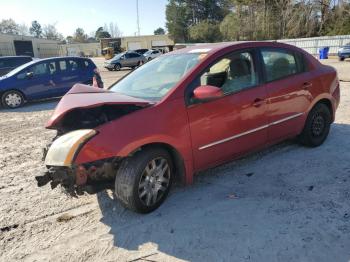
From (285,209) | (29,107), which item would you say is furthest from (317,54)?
(285,209)

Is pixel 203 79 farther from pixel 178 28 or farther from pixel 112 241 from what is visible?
pixel 178 28

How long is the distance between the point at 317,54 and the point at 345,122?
29333 mm

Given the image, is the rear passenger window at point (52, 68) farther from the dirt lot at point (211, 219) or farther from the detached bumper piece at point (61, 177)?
the detached bumper piece at point (61, 177)

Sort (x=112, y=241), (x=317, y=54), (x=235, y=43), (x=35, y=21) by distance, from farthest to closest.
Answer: (x=35, y=21) → (x=317, y=54) → (x=235, y=43) → (x=112, y=241)

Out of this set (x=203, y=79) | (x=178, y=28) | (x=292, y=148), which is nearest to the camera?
(x=203, y=79)

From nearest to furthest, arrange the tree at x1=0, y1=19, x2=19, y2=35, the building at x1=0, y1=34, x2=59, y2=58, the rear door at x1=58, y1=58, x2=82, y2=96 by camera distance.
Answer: the rear door at x1=58, y1=58, x2=82, y2=96 < the building at x1=0, y1=34, x2=59, y2=58 < the tree at x1=0, y1=19, x2=19, y2=35

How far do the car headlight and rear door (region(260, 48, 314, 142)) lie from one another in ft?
8.07

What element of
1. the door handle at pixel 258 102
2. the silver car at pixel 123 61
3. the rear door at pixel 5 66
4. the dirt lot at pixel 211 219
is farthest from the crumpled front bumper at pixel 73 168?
the silver car at pixel 123 61

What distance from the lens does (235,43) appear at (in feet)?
14.9

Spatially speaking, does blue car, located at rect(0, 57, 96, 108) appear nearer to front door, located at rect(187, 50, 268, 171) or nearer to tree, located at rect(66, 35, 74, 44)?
front door, located at rect(187, 50, 268, 171)

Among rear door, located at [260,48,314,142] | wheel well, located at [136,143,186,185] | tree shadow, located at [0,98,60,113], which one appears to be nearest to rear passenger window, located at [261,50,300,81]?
rear door, located at [260,48,314,142]

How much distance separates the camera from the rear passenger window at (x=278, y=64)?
15.5 feet

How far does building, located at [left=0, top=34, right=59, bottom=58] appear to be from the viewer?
146 ft

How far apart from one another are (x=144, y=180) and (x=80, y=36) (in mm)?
126663
